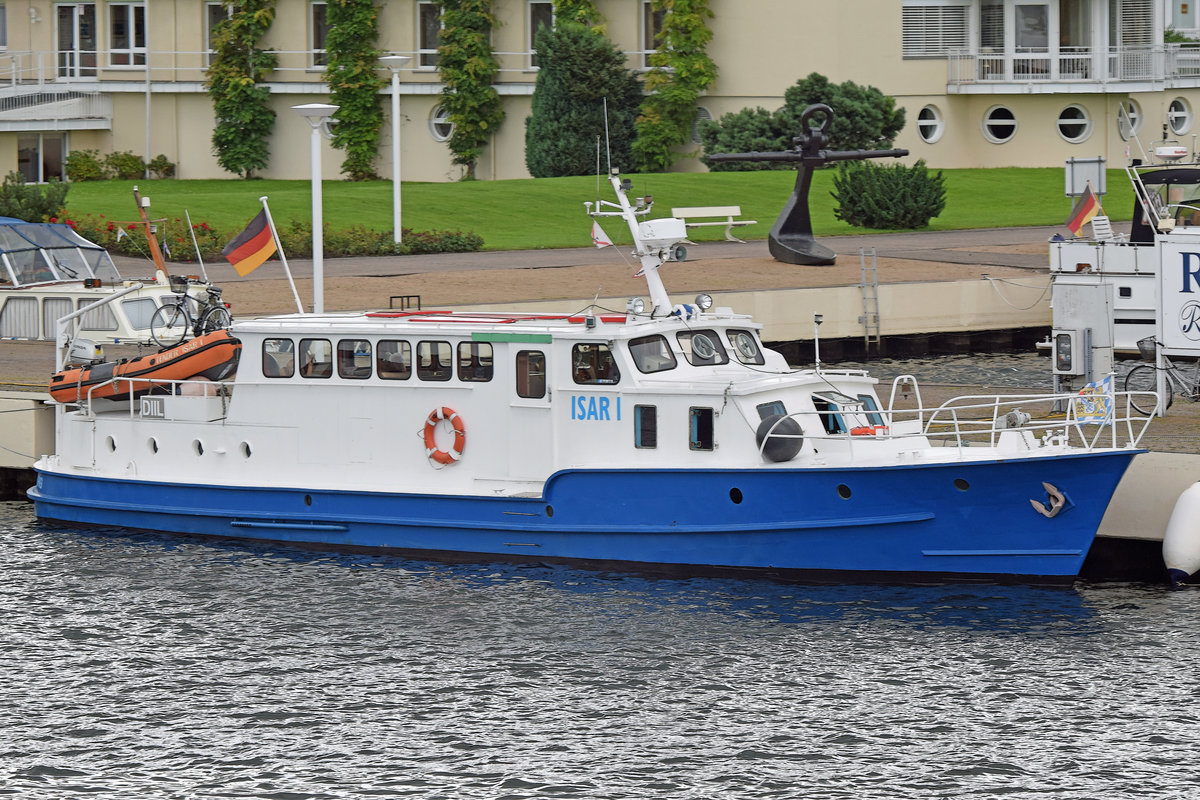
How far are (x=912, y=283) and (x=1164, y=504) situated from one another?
17898mm

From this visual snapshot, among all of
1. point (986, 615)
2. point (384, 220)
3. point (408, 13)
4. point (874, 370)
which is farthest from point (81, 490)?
point (408, 13)

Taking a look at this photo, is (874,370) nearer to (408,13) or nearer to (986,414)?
(986,414)

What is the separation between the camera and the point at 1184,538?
20.3m

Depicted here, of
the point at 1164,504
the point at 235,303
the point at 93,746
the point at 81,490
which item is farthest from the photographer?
the point at 235,303

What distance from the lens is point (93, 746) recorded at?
16.0 m

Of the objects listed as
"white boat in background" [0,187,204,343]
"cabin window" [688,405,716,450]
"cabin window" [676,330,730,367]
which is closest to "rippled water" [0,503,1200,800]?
"cabin window" [688,405,716,450]

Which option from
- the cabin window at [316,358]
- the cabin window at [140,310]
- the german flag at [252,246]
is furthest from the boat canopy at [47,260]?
the cabin window at [316,358]

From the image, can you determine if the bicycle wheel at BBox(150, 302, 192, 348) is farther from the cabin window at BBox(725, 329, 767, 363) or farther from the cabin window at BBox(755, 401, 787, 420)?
the cabin window at BBox(755, 401, 787, 420)

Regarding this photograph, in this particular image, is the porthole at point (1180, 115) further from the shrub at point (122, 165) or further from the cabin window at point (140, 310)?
the cabin window at point (140, 310)

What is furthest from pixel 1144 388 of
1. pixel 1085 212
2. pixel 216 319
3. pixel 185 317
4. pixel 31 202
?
pixel 31 202

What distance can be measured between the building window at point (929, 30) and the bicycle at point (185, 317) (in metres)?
34.9

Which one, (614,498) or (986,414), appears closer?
(614,498)

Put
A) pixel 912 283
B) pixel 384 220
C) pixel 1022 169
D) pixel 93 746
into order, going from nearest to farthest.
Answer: pixel 93 746
pixel 912 283
pixel 384 220
pixel 1022 169

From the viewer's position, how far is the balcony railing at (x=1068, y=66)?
58781 millimetres
